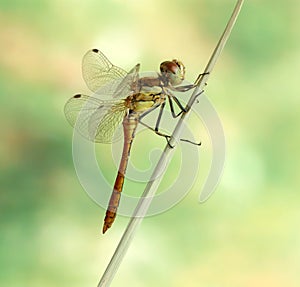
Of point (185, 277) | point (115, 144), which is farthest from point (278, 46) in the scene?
point (185, 277)

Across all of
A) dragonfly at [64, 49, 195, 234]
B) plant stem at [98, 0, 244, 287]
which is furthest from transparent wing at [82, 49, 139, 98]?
plant stem at [98, 0, 244, 287]

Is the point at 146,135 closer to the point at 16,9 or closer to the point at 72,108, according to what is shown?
the point at 72,108

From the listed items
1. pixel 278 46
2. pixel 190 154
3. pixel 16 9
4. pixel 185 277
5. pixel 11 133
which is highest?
pixel 278 46

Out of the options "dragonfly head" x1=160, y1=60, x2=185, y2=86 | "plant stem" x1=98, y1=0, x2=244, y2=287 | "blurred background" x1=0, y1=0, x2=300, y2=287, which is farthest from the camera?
"blurred background" x1=0, y1=0, x2=300, y2=287

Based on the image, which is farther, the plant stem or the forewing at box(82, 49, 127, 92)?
the forewing at box(82, 49, 127, 92)

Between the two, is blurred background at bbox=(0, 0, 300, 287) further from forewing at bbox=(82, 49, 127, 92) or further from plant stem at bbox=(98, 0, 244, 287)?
plant stem at bbox=(98, 0, 244, 287)

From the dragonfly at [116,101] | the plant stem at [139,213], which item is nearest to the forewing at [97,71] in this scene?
the dragonfly at [116,101]

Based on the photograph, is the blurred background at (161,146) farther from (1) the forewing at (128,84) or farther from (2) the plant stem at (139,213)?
(2) the plant stem at (139,213)

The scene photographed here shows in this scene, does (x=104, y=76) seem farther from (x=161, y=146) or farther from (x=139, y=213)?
(x=139, y=213)
